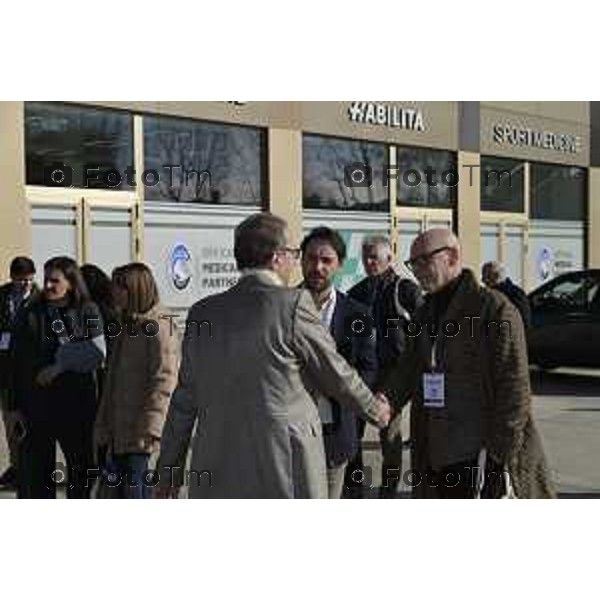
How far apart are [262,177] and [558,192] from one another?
12.1 feet

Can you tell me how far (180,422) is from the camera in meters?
4.19

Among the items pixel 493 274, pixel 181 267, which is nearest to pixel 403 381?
pixel 181 267

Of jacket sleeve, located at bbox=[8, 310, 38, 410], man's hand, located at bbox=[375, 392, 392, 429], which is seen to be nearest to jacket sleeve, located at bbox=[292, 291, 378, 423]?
man's hand, located at bbox=[375, 392, 392, 429]

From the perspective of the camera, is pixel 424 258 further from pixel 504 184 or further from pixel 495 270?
pixel 504 184

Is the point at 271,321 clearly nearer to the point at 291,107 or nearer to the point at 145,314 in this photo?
the point at 145,314

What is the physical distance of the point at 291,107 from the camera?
33.1 ft

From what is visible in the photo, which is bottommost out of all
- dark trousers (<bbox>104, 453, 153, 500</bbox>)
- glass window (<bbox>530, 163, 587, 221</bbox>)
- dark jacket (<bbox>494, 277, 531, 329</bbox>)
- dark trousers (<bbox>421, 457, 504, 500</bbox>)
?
dark trousers (<bbox>104, 453, 153, 500</bbox>)

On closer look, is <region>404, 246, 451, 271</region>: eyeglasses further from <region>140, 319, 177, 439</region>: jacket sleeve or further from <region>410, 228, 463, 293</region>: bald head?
<region>140, 319, 177, 439</region>: jacket sleeve

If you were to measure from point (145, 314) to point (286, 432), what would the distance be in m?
1.86

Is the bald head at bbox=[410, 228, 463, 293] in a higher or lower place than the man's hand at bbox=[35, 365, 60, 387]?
higher

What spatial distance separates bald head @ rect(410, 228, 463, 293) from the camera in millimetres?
4750

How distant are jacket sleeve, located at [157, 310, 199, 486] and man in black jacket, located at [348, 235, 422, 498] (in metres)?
2.91
